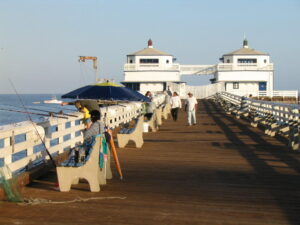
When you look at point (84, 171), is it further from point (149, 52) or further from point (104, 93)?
point (149, 52)

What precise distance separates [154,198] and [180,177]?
2.04 meters

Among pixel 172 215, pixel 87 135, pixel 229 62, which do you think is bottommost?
pixel 172 215

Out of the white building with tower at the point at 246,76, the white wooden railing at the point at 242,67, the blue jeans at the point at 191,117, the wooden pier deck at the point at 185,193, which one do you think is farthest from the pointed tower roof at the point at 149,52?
the wooden pier deck at the point at 185,193

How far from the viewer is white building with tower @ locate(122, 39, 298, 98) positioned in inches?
2933

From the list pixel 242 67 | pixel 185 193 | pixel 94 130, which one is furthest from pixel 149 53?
pixel 185 193

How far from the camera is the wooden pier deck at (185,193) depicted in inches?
279

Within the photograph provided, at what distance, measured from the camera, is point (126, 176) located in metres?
10.4

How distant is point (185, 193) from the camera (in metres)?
8.76

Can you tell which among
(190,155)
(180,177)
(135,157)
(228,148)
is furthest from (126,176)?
(228,148)

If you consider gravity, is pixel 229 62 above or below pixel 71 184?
above

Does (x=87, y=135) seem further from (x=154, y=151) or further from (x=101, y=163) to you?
(x=154, y=151)

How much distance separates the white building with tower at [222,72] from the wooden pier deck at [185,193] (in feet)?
197

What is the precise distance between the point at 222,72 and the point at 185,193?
68717 millimetres

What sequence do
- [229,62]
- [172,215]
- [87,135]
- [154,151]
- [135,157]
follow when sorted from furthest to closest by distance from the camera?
[229,62], [154,151], [135,157], [87,135], [172,215]
